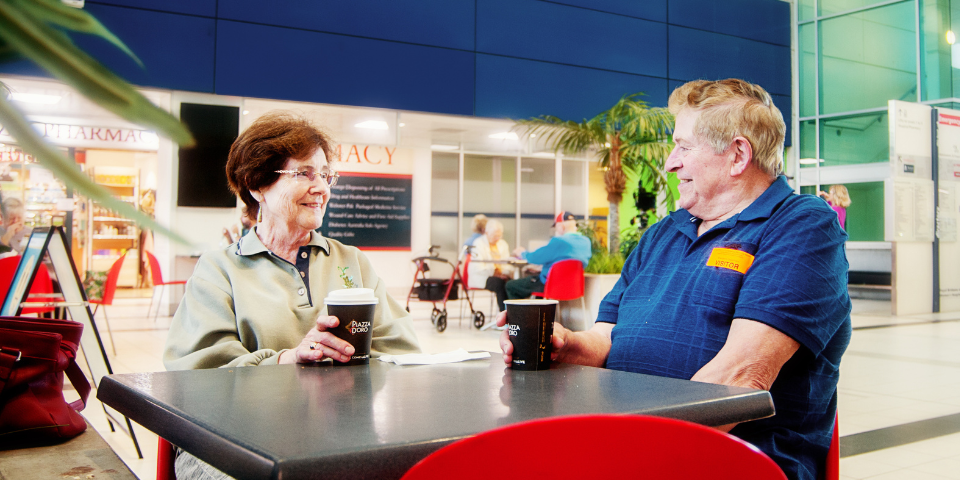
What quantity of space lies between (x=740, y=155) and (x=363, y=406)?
3.78 ft

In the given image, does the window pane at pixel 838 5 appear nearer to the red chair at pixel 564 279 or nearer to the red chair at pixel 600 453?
the red chair at pixel 564 279

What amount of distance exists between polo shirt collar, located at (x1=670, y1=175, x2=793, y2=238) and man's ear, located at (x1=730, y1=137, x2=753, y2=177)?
0.26 feet

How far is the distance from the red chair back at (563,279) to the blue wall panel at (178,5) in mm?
4235

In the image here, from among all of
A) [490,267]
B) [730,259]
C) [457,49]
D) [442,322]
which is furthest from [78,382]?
[457,49]

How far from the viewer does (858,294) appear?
11133 mm

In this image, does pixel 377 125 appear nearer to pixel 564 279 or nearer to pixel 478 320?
pixel 478 320

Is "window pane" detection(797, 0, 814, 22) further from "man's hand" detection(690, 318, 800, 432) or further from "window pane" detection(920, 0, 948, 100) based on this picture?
"man's hand" detection(690, 318, 800, 432)

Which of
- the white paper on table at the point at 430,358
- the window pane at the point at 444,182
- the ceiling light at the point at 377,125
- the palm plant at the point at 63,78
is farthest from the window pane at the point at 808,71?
the palm plant at the point at 63,78

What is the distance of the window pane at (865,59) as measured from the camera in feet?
33.2

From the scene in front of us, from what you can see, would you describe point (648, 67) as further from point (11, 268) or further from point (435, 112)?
point (11, 268)

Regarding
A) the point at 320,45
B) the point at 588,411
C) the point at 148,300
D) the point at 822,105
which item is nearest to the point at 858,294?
the point at 822,105

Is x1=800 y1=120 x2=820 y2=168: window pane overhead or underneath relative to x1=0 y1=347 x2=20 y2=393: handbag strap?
overhead

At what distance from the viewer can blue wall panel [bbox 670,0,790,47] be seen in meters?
9.58

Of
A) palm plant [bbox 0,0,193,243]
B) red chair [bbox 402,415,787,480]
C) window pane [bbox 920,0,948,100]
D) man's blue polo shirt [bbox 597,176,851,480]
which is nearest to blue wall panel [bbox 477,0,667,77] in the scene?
window pane [bbox 920,0,948,100]
